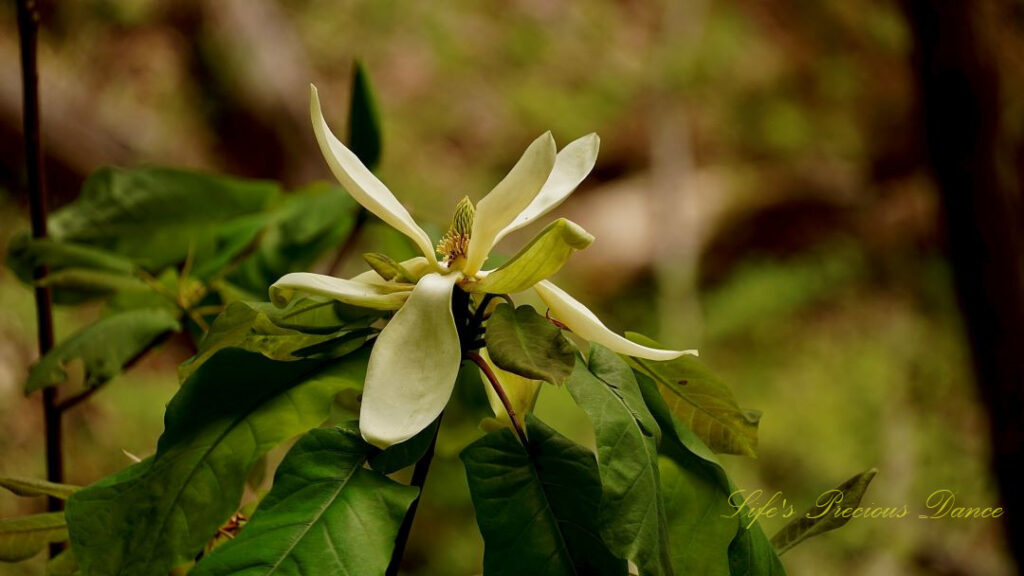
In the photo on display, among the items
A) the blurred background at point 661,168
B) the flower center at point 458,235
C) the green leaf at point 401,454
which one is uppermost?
the flower center at point 458,235

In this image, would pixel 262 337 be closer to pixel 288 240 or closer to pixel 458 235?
pixel 458 235

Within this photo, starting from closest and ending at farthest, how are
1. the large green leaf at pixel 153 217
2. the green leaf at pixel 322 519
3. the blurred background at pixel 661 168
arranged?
the green leaf at pixel 322 519, the large green leaf at pixel 153 217, the blurred background at pixel 661 168

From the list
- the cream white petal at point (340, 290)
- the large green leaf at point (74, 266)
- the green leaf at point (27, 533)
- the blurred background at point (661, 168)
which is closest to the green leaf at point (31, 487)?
the green leaf at point (27, 533)

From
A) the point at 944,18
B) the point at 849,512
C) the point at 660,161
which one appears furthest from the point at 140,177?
the point at 660,161

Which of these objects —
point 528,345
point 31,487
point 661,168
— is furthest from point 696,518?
point 661,168

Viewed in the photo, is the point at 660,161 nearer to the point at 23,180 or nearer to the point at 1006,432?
the point at 1006,432

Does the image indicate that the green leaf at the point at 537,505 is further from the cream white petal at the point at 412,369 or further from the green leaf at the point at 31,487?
the green leaf at the point at 31,487

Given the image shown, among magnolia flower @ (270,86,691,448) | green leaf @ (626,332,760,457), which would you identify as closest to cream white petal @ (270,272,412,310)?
magnolia flower @ (270,86,691,448)

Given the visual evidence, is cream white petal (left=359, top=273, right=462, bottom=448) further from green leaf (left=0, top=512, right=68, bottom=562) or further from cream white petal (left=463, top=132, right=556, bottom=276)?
green leaf (left=0, top=512, right=68, bottom=562)
